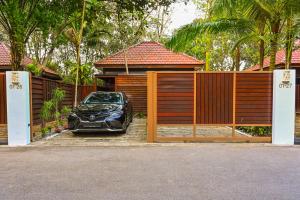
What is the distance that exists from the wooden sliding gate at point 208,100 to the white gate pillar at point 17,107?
3.63 metres

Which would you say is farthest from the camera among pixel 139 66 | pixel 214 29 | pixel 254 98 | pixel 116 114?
pixel 139 66

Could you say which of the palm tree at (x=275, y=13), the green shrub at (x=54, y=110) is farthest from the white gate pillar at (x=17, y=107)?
the palm tree at (x=275, y=13)

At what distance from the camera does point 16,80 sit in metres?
8.65

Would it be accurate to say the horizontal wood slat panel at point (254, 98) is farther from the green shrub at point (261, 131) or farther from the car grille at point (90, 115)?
the car grille at point (90, 115)

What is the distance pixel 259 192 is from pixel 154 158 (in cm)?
284

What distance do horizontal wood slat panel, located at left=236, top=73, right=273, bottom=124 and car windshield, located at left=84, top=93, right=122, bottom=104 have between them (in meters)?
4.62

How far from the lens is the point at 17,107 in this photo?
8711 mm

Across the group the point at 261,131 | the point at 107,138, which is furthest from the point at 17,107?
the point at 261,131

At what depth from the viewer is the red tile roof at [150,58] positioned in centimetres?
1853

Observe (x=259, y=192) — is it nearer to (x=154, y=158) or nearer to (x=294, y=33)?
(x=154, y=158)

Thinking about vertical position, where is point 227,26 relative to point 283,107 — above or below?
above

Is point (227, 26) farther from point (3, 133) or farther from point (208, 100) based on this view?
point (3, 133)

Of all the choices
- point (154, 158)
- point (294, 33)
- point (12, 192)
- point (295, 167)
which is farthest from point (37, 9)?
point (295, 167)

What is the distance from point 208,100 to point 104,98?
445cm
